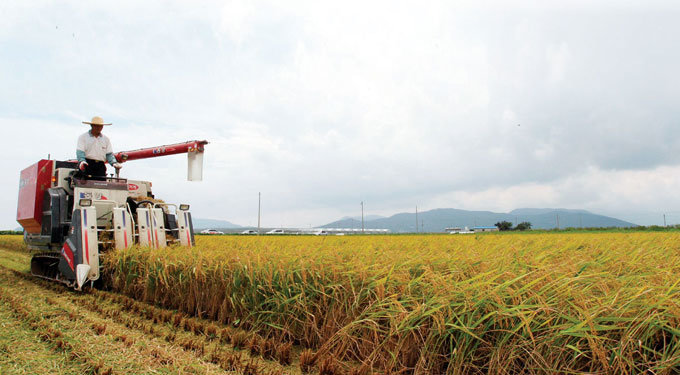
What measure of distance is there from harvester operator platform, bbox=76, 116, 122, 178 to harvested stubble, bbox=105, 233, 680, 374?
3959 millimetres

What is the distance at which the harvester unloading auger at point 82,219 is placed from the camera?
5926mm

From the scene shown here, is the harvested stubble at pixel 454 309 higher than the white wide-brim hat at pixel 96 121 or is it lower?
lower

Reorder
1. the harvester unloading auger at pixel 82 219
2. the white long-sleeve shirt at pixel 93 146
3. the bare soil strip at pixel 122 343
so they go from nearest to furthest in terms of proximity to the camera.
Answer: the bare soil strip at pixel 122 343 < the harvester unloading auger at pixel 82 219 < the white long-sleeve shirt at pixel 93 146

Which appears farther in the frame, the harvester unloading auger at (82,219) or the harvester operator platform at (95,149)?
the harvester operator platform at (95,149)

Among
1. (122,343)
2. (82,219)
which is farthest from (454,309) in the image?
(82,219)

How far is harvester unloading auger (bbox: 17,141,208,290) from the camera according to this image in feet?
19.4

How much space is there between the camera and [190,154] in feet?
32.5

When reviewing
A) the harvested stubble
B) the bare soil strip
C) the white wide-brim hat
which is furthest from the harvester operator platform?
the harvested stubble

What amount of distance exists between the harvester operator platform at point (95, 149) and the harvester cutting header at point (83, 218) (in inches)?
3.0

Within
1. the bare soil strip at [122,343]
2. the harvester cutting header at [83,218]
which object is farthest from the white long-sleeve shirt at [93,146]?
the bare soil strip at [122,343]

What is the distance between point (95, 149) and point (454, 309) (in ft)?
Result: 24.1

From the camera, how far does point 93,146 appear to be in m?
7.12

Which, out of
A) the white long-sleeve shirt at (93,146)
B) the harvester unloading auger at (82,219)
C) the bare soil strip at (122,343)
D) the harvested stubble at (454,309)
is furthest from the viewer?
the white long-sleeve shirt at (93,146)

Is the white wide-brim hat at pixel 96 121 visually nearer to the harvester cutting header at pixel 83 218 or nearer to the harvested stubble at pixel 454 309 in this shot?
the harvester cutting header at pixel 83 218
